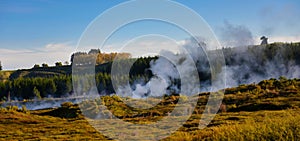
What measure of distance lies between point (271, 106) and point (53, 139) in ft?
67.6

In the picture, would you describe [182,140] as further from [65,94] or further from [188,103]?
[65,94]

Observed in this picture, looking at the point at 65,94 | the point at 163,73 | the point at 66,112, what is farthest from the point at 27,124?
Result: the point at 65,94

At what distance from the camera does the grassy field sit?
21312mm

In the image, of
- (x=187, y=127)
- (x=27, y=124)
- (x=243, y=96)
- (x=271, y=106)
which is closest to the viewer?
(x=187, y=127)

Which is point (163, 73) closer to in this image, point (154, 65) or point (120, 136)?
point (154, 65)

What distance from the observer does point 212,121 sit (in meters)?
32.6

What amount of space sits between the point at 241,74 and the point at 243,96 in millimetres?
37413

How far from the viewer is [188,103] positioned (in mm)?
46781

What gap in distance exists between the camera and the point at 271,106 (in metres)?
38.0

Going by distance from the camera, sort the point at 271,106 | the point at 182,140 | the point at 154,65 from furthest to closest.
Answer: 1. the point at 154,65
2. the point at 271,106
3. the point at 182,140

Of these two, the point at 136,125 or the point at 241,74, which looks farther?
the point at 241,74

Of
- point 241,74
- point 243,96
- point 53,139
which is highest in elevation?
point 241,74

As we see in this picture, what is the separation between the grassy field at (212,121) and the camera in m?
21.3

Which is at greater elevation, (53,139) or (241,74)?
(241,74)
